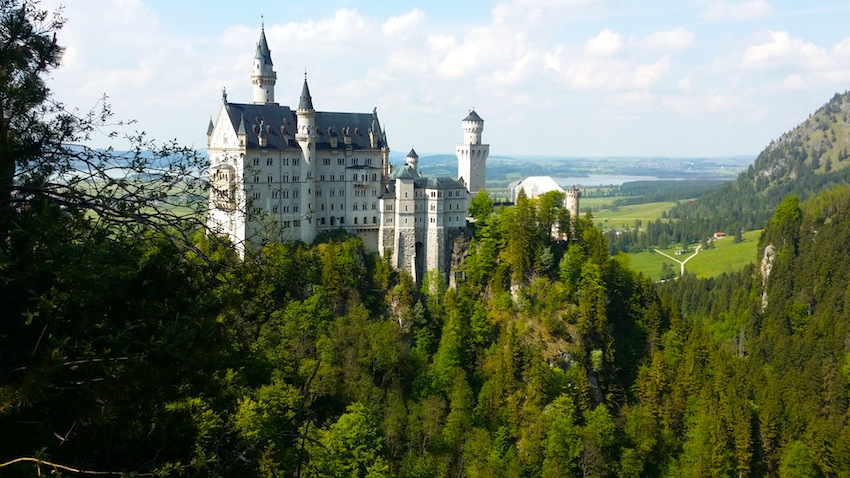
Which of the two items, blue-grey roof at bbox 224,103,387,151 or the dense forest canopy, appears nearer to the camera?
the dense forest canopy

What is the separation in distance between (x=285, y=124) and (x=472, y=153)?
25.7 m

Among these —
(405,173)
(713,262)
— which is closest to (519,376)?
(405,173)

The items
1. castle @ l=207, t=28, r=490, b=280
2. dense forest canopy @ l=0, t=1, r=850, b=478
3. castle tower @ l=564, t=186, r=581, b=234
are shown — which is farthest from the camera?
castle tower @ l=564, t=186, r=581, b=234

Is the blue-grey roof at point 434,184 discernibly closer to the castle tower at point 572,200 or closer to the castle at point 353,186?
the castle at point 353,186

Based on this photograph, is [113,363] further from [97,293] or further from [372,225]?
[372,225]

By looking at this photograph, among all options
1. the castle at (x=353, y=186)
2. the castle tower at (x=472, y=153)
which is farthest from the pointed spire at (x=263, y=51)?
the castle tower at (x=472, y=153)

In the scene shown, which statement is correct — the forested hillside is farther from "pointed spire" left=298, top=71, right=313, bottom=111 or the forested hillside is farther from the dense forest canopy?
"pointed spire" left=298, top=71, right=313, bottom=111

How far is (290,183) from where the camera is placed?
244ft

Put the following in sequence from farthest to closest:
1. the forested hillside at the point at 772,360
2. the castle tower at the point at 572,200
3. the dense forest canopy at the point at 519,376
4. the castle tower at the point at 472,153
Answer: the castle tower at the point at 472,153 < the castle tower at the point at 572,200 < the forested hillside at the point at 772,360 < the dense forest canopy at the point at 519,376

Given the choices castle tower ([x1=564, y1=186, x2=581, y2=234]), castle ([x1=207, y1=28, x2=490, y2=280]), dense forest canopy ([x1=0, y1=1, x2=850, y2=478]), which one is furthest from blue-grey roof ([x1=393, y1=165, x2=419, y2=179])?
castle tower ([x1=564, y1=186, x2=581, y2=234])

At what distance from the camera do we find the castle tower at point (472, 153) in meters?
92.8

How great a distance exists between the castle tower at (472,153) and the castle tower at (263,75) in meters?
24.2

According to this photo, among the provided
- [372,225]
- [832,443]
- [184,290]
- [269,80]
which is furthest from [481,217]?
[184,290]

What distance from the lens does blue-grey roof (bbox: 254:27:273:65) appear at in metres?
79.2
